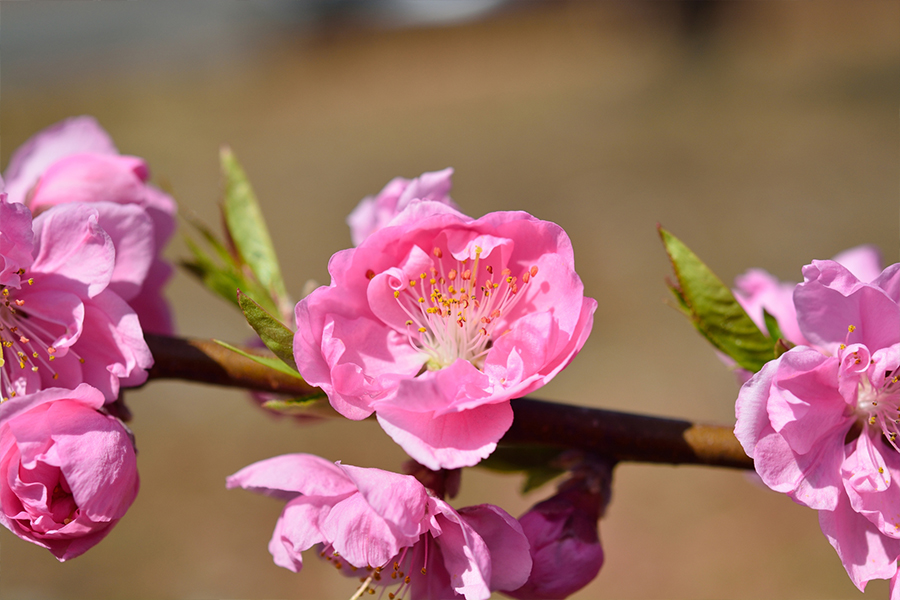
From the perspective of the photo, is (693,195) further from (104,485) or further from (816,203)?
(104,485)

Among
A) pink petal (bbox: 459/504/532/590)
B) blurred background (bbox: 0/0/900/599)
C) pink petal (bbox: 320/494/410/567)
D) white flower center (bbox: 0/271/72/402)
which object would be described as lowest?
blurred background (bbox: 0/0/900/599)

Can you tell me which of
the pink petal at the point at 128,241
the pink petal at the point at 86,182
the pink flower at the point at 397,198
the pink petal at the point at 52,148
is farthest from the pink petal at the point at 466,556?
the pink petal at the point at 52,148

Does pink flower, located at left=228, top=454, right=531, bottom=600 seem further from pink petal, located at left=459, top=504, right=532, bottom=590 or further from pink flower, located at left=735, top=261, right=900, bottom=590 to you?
pink flower, located at left=735, top=261, right=900, bottom=590

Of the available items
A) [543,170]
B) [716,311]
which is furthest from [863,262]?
[543,170]

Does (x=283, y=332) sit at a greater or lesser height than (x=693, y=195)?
greater

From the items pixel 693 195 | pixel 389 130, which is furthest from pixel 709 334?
A: pixel 389 130

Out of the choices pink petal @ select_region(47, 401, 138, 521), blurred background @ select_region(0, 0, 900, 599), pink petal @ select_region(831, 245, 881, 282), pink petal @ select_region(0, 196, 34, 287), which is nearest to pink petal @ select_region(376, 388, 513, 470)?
pink petal @ select_region(47, 401, 138, 521)

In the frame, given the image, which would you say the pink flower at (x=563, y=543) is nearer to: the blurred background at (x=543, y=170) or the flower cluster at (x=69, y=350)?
the flower cluster at (x=69, y=350)
